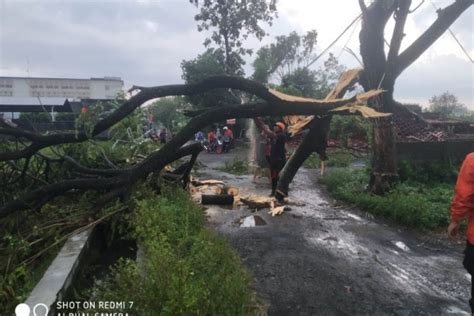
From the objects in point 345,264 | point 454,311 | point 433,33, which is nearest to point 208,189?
point 345,264

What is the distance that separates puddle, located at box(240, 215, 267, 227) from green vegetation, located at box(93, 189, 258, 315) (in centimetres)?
258

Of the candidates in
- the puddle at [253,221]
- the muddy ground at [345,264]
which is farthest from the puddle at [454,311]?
the puddle at [253,221]

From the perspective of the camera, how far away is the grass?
290 inches

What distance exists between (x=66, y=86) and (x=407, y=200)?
69.5 m

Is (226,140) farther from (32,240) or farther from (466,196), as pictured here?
(466,196)

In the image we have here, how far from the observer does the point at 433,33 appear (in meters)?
8.96

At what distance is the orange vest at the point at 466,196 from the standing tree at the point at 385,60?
562cm

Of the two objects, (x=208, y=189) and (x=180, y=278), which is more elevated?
(x=180, y=278)

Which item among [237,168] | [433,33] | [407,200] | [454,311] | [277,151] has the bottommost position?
[454,311]

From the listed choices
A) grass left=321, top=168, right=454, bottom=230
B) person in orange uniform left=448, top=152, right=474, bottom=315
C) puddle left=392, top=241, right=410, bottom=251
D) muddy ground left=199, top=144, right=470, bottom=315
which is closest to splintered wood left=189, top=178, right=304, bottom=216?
muddy ground left=199, top=144, right=470, bottom=315

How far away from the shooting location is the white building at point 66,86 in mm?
61938

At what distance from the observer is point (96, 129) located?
18.4 feet

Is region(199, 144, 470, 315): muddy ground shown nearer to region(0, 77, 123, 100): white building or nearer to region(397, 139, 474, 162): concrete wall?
region(397, 139, 474, 162): concrete wall

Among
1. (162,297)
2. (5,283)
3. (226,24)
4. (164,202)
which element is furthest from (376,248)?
(226,24)
